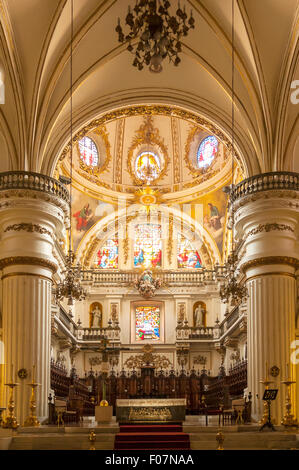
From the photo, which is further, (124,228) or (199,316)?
(124,228)

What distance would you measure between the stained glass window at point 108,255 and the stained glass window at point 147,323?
2.45 meters

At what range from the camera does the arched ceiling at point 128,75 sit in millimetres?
21203

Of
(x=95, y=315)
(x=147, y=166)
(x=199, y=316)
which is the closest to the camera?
(x=199, y=316)

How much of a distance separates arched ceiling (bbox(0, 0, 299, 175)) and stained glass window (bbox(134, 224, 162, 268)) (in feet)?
36.2

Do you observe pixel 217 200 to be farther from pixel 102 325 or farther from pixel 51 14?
pixel 51 14

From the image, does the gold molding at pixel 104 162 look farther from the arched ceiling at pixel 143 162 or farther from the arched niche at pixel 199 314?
the arched niche at pixel 199 314

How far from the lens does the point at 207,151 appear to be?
33.6 m

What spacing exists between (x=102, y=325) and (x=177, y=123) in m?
9.81

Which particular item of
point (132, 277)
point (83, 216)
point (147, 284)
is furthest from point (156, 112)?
point (132, 277)

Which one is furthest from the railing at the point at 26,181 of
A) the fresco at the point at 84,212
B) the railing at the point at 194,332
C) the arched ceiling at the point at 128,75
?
the railing at the point at 194,332

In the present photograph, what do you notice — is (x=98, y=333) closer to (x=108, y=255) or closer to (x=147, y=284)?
(x=147, y=284)

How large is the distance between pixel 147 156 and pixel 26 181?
542 inches

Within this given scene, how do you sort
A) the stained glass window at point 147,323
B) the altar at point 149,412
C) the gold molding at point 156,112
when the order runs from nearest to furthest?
the altar at point 149,412 < the gold molding at point 156,112 < the stained glass window at point 147,323

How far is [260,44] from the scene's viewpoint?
71.5ft
